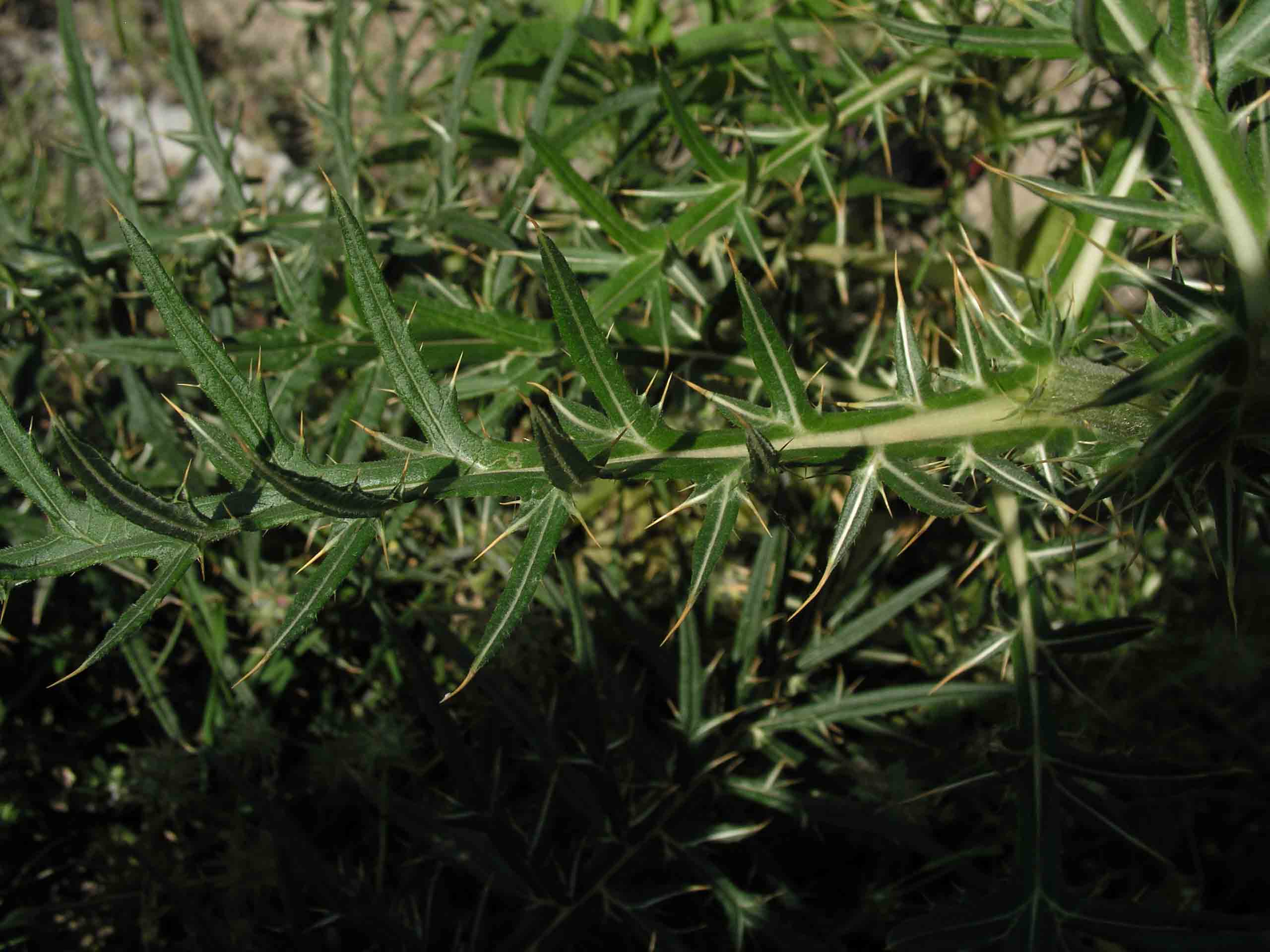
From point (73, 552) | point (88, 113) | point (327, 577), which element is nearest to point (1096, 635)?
point (327, 577)

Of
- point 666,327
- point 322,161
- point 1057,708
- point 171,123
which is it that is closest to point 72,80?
point 322,161

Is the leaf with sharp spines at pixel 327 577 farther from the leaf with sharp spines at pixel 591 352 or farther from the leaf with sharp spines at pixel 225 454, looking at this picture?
the leaf with sharp spines at pixel 591 352

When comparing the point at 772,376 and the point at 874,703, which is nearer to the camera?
the point at 772,376

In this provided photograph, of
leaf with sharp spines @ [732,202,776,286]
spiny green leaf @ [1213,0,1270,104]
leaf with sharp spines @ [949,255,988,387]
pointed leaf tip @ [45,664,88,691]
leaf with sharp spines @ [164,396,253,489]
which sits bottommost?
pointed leaf tip @ [45,664,88,691]

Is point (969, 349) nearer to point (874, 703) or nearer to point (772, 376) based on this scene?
point (772, 376)

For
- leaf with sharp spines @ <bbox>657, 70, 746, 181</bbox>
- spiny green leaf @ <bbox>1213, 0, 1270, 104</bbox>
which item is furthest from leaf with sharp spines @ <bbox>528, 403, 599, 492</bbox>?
spiny green leaf @ <bbox>1213, 0, 1270, 104</bbox>

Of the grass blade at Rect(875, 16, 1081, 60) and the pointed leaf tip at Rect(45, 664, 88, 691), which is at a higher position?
the grass blade at Rect(875, 16, 1081, 60)

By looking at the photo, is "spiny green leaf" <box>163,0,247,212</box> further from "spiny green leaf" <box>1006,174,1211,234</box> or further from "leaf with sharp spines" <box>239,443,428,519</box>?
"spiny green leaf" <box>1006,174,1211,234</box>

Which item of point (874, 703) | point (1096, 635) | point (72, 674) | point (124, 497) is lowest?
point (874, 703)
